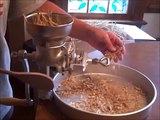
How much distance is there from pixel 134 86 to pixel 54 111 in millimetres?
265

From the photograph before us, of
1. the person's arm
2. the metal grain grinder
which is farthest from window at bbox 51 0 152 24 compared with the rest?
the metal grain grinder

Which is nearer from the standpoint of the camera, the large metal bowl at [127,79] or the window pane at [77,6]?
the large metal bowl at [127,79]

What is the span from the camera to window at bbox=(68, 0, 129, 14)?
222 centimetres

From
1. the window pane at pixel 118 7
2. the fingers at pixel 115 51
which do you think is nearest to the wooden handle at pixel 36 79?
the fingers at pixel 115 51

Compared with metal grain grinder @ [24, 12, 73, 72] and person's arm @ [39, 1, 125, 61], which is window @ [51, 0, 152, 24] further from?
metal grain grinder @ [24, 12, 73, 72]

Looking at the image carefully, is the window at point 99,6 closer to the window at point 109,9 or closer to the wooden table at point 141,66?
the window at point 109,9

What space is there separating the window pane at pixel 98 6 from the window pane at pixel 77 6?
0.05 m

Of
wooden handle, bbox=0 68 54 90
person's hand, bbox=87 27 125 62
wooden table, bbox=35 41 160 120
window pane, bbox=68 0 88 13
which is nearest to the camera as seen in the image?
wooden handle, bbox=0 68 54 90

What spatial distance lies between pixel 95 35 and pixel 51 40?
28 cm

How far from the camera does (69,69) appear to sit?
65cm

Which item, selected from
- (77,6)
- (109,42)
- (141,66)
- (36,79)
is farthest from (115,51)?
(77,6)

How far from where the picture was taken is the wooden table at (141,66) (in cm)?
66

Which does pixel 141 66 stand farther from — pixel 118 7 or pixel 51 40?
pixel 118 7

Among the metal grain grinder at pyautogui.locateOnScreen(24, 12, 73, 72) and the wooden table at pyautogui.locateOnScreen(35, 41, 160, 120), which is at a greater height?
the metal grain grinder at pyautogui.locateOnScreen(24, 12, 73, 72)
